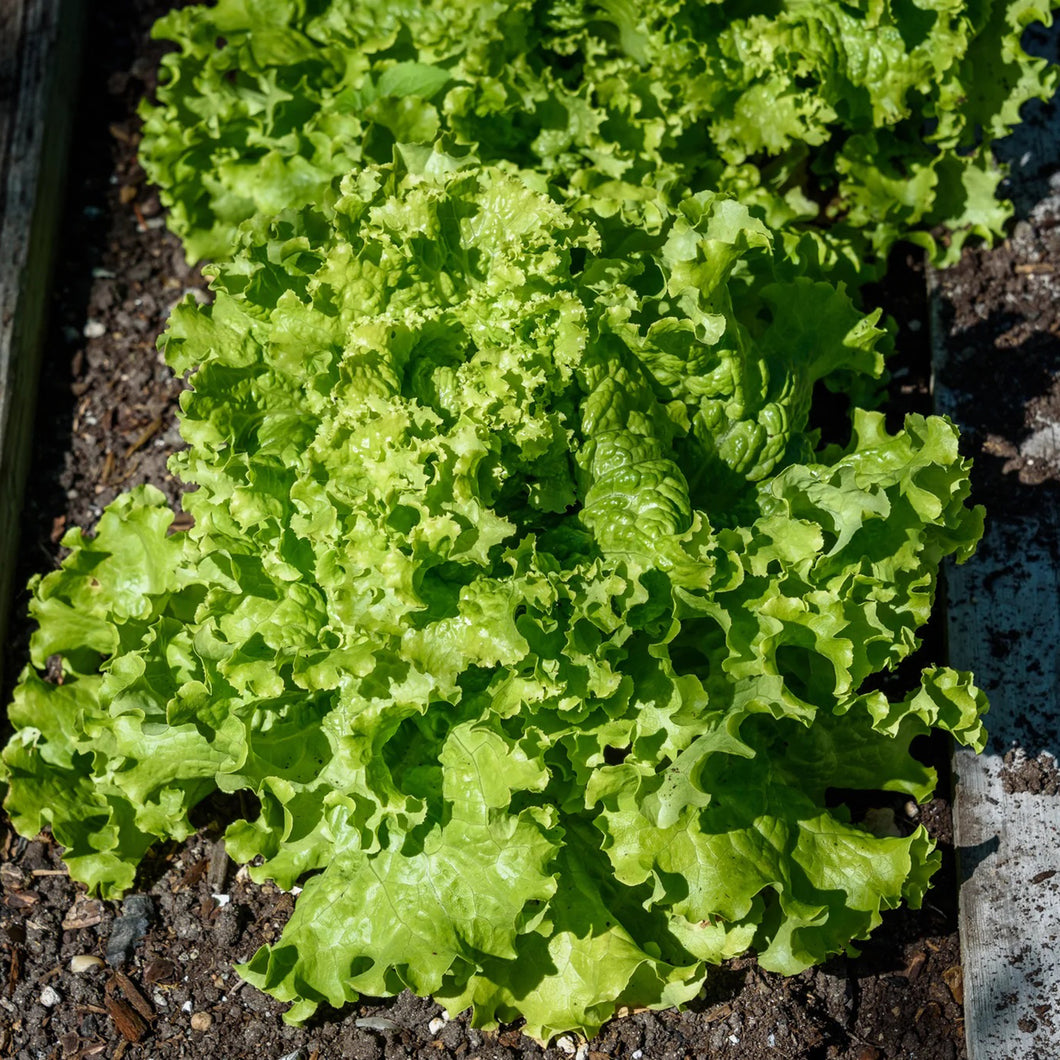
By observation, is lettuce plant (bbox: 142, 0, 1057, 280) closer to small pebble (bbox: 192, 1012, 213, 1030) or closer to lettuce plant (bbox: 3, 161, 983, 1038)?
lettuce plant (bbox: 3, 161, 983, 1038)

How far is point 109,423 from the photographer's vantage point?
4.53 metres

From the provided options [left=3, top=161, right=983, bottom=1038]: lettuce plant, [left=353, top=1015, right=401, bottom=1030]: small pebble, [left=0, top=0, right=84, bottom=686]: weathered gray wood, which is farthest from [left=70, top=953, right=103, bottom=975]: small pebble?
[left=0, top=0, right=84, bottom=686]: weathered gray wood

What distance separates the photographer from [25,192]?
464 centimetres

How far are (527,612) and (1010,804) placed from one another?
1645 millimetres

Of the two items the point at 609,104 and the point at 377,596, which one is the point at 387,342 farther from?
the point at 609,104

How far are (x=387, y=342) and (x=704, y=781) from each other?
4.12 ft

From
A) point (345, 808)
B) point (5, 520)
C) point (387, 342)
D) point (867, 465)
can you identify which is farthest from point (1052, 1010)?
point (5, 520)

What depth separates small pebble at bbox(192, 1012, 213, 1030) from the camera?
3.54 meters

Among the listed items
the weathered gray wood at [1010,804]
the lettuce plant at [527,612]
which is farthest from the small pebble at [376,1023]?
the weathered gray wood at [1010,804]

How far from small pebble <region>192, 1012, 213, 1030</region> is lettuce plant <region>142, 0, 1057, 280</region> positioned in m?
2.31

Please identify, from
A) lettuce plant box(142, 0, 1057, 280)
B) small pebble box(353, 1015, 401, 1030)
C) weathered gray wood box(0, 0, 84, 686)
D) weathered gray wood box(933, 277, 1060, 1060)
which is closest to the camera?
weathered gray wood box(933, 277, 1060, 1060)

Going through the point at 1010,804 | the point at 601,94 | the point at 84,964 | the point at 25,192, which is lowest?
the point at 84,964

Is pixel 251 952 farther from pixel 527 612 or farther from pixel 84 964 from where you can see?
pixel 527 612

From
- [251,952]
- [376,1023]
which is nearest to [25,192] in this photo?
[251,952]
